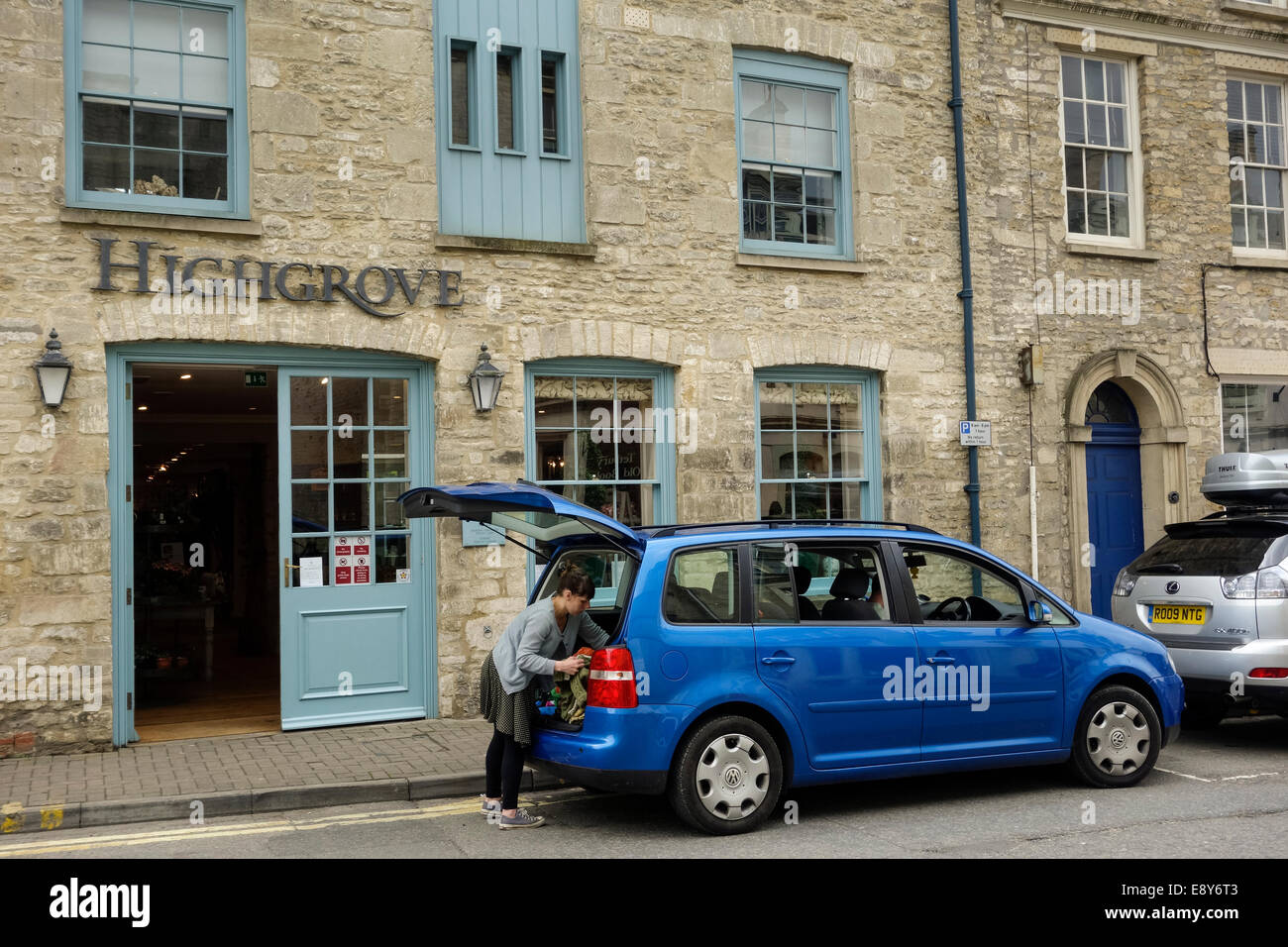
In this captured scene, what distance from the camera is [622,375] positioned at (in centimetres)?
1158

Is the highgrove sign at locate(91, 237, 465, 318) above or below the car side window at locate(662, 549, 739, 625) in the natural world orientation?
above

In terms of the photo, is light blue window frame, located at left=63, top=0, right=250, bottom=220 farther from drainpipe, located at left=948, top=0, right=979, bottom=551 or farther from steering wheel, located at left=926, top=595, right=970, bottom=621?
drainpipe, located at left=948, top=0, right=979, bottom=551

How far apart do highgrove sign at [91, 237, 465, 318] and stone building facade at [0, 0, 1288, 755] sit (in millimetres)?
35

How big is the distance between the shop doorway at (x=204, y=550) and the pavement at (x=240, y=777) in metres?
0.85

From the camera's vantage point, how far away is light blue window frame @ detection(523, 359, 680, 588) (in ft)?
36.4

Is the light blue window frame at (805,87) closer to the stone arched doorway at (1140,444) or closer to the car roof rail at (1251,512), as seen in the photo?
the stone arched doorway at (1140,444)

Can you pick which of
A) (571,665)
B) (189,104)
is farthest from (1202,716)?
(189,104)

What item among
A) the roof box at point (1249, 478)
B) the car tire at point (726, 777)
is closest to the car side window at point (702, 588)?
the car tire at point (726, 777)

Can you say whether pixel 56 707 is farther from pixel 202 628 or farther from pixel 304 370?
pixel 202 628

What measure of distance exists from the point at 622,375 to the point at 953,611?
4.75 metres

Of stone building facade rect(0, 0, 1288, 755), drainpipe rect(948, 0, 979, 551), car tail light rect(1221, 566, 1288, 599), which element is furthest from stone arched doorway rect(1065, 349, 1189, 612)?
car tail light rect(1221, 566, 1288, 599)

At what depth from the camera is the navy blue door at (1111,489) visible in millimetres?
14023

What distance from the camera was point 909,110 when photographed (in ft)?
42.7
